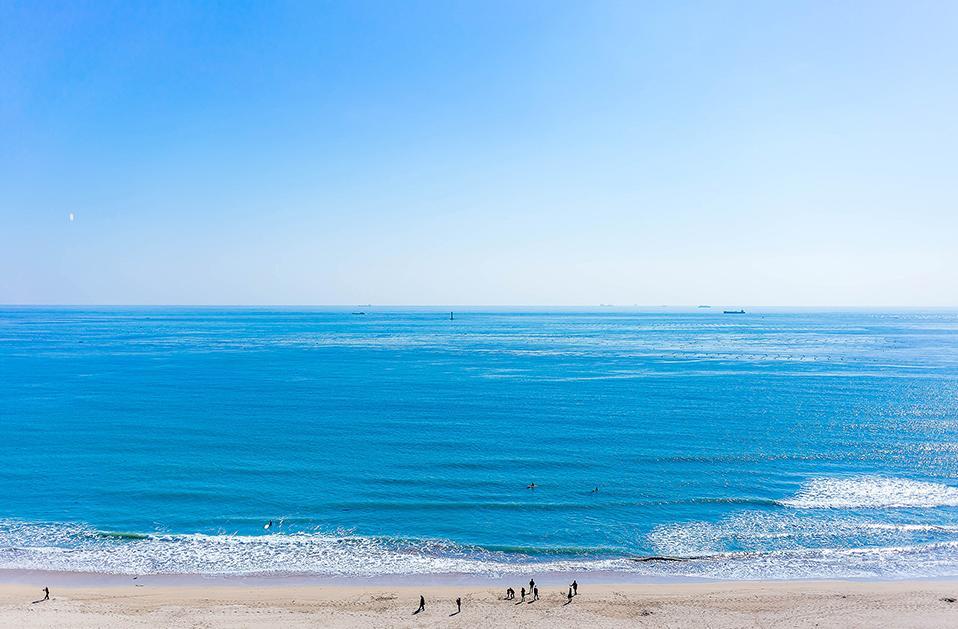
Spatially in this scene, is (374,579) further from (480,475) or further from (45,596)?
(45,596)

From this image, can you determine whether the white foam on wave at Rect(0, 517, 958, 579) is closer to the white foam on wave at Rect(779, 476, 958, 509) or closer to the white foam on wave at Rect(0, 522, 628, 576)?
the white foam on wave at Rect(0, 522, 628, 576)

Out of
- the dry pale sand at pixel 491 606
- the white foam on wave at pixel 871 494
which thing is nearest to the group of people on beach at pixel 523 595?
the dry pale sand at pixel 491 606

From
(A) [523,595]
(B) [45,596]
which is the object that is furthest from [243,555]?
(A) [523,595]

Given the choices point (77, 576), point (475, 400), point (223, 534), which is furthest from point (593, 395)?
point (77, 576)

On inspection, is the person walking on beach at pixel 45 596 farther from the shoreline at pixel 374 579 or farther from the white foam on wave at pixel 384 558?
the white foam on wave at pixel 384 558

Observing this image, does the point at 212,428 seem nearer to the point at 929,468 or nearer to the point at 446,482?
the point at 446,482

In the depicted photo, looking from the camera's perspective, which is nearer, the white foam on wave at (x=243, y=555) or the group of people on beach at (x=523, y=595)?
the group of people on beach at (x=523, y=595)
